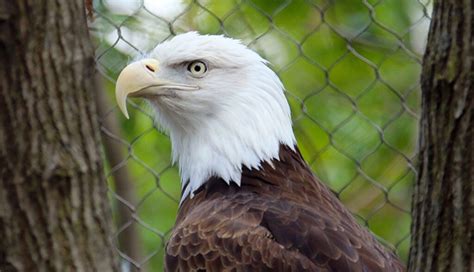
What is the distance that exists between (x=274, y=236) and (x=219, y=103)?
521 mm

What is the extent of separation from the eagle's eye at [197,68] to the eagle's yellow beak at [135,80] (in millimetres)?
87

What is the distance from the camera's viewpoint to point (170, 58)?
302 centimetres

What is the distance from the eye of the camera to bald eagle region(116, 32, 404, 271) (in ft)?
8.98

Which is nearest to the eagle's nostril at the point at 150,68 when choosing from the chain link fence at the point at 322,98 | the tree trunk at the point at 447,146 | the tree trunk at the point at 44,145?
the chain link fence at the point at 322,98

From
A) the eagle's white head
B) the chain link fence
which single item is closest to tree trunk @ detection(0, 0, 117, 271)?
the eagle's white head

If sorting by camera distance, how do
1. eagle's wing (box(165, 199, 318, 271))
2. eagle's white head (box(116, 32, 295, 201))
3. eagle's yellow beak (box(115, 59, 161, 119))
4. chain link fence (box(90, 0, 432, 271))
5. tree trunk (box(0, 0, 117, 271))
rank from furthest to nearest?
1. chain link fence (box(90, 0, 432, 271))
2. eagle's white head (box(116, 32, 295, 201))
3. eagle's yellow beak (box(115, 59, 161, 119))
4. eagle's wing (box(165, 199, 318, 271))
5. tree trunk (box(0, 0, 117, 271))

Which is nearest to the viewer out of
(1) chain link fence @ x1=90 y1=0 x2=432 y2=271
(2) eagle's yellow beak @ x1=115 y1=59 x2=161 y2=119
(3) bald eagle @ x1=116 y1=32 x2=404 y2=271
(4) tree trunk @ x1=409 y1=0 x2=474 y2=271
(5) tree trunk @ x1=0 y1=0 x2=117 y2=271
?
(4) tree trunk @ x1=409 y1=0 x2=474 y2=271

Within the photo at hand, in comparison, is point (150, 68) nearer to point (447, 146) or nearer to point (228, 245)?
point (228, 245)

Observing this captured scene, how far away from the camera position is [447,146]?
1.89m

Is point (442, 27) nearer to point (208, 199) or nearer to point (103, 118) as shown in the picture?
point (208, 199)

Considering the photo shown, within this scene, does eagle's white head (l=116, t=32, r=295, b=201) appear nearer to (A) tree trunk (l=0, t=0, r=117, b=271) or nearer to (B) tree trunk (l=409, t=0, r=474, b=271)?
(A) tree trunk (l=0, t=0, r=117, b=271)

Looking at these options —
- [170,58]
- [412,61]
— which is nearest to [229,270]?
[170,58]

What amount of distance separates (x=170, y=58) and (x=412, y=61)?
1.49 meters

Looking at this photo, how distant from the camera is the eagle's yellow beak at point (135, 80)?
2.89 metres
